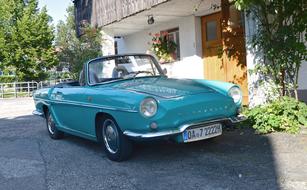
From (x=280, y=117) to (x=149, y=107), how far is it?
2.71 m

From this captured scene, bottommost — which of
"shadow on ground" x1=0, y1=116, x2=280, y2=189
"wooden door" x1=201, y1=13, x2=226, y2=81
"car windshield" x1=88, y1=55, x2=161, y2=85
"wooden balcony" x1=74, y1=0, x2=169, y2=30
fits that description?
"shadow on ground" x1=0, y1=116, x2=280, y2=189

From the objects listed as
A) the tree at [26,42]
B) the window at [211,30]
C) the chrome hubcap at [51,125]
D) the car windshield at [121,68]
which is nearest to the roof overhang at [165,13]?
the window at [211,30]

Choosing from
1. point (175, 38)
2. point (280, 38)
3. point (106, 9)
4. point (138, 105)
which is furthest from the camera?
point (175, 38)

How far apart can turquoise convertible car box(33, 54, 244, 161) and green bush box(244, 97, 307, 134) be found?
3.54 ft

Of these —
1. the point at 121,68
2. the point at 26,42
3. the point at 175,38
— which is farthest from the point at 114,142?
the point at 26,42

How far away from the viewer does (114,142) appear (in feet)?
18.6

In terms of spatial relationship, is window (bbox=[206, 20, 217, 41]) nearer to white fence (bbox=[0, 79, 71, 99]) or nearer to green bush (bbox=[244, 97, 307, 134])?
green bush (bbox=[244, 97, 307, 134])

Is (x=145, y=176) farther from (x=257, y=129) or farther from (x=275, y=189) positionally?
(x=257, y=129)

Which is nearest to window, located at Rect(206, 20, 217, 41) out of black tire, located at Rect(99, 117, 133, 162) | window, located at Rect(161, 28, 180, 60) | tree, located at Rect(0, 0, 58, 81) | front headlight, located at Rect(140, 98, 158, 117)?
window, located at Rect(161, 28, 180, 60)

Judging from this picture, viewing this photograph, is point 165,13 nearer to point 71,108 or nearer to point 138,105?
point 71,108

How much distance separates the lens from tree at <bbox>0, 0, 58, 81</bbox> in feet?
107

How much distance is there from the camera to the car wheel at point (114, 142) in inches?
217

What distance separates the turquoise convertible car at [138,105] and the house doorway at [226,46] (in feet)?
9.13

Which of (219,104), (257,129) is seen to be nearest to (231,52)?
(257,129)
